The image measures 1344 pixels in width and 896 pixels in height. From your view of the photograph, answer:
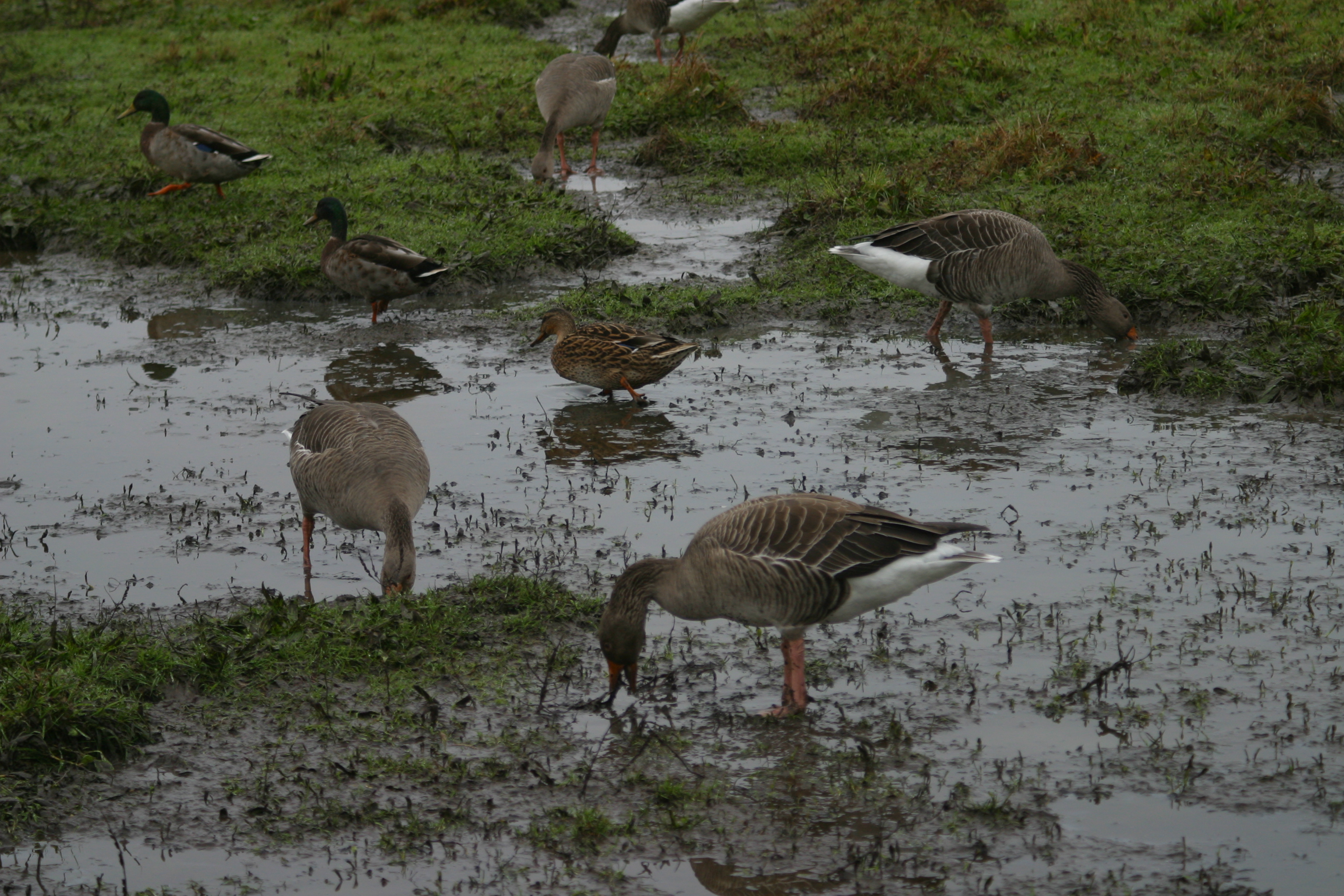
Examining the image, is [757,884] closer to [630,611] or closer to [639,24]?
[630,611]

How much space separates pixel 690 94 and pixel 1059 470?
999cm

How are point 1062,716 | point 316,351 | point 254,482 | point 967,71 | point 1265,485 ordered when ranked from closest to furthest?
point 1062,716, point 1265,485, point 254,482, point 316,351, point 967,71

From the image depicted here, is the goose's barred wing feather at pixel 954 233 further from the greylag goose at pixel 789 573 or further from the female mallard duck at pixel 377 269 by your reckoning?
the greylag goose at pixel 789 573

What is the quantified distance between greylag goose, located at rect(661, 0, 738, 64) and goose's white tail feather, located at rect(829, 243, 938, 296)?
8.66 m

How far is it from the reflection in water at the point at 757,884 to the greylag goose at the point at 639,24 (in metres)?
16.8

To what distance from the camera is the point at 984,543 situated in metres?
7.39

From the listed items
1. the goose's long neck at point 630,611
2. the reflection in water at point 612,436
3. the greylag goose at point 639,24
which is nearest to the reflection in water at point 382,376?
the reflection in water at point 612,436

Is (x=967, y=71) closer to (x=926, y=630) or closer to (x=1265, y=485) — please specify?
(x=1265, y=485)

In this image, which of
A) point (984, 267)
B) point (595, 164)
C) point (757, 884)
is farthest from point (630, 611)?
point (595, 164)

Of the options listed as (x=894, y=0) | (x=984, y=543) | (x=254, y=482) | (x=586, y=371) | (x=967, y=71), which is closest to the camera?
(x=984, y=543)

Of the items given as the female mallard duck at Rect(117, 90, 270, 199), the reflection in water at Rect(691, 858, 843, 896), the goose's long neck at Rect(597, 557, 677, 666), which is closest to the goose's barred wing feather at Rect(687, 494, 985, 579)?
the goose's long neck at Rect(597, 557, 677, 666)

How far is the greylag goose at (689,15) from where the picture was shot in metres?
19.5

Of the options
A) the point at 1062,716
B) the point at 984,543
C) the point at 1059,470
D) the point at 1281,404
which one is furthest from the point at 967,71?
the point at 1062,716

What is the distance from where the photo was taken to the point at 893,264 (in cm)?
1106
